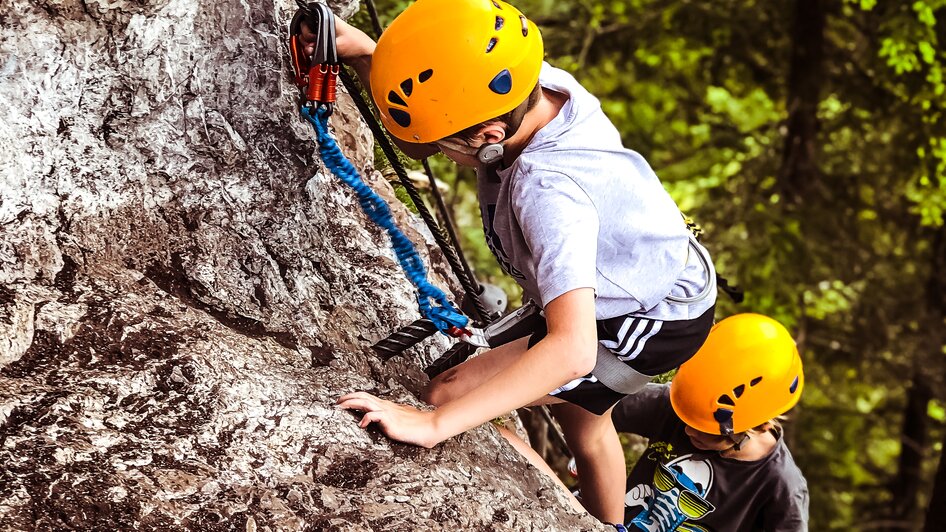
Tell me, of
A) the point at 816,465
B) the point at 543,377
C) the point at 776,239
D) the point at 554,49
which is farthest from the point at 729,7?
the point at 543,377

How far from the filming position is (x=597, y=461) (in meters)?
3.27

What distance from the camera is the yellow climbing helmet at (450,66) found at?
7.75 feet

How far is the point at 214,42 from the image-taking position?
8.84ft

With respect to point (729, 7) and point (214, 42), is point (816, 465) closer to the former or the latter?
point (729, 7)

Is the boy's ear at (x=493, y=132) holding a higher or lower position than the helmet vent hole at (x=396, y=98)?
lower

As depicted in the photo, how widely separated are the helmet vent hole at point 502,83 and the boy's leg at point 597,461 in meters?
1.32

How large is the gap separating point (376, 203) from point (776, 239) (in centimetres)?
517

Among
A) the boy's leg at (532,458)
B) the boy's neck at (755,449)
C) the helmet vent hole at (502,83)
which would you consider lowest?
the boy's neck at (755,449)

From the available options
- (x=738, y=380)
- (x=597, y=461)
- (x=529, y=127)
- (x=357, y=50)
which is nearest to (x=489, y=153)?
(x=529, y=127)

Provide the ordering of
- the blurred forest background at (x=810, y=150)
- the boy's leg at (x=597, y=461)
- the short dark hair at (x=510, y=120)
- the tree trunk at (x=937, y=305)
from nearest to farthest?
1. the short dark hair at (x=510, y=120)
2. the boy's leg at (x=597, y=461)
3. the blurred forest background at (x=810, y=150)
4. the tree trunk at (x=937, y=305)

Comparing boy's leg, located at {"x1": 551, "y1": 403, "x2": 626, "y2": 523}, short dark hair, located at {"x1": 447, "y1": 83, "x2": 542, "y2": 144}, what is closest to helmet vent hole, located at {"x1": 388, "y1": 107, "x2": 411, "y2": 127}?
short dark hair, located at {"x1": 447, "y1": 83, "x2": 542, "y2": 144}

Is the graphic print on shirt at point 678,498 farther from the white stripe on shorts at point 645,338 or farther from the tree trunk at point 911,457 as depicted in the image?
the tree trunk at point 911,457

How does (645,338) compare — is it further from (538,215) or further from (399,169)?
(399,169)

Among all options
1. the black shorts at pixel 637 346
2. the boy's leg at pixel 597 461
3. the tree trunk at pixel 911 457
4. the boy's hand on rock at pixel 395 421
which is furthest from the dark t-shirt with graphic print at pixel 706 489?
the tree trunk at pixel 911 457
